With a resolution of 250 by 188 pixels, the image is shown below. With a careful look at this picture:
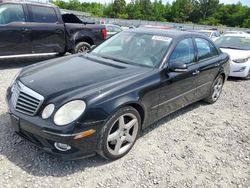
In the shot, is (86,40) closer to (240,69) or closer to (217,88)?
(217,88)

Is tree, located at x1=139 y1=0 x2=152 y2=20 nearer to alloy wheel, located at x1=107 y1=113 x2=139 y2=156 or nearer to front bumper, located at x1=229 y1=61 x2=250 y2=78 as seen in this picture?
front bumper, located at x1=229 y1=61 x2=250 y2=78

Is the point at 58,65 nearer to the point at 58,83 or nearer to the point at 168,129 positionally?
the point at 58,83

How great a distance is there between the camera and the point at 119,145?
299 cm

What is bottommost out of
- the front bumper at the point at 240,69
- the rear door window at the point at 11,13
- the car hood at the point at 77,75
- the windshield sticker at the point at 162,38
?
the front bumper at the point at 240,69

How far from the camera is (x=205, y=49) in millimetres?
4598

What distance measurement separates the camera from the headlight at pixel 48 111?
8.33 feet

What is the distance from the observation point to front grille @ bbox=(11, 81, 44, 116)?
2635mm

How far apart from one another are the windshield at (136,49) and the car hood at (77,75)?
0.19 meters

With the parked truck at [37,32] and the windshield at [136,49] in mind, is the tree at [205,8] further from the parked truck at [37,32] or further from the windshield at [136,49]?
the windshield at [136,49]

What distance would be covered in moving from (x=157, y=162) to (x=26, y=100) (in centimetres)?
179

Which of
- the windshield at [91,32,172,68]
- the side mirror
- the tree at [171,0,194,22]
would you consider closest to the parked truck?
the windshield at [91,32,172,68]

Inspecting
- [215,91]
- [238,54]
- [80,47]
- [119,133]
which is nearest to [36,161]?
[119,133]

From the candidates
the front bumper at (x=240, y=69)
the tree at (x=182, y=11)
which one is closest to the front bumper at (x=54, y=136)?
the front bumper at (x=240, y=69)

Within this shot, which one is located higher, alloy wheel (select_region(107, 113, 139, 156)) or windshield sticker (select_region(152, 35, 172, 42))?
windshield sticker (select_region(152, 35, 172, 42))
